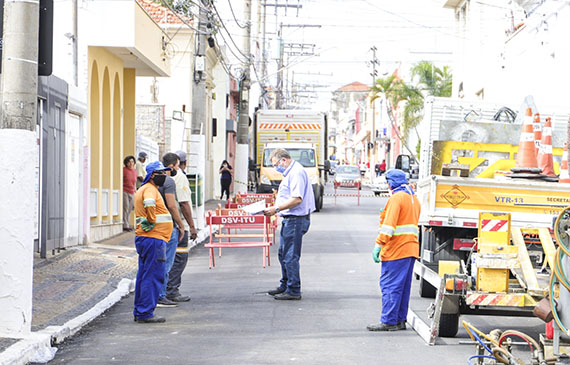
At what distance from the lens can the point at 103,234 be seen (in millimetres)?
20828

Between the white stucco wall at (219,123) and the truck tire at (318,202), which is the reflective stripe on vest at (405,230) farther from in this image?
the white stucco wall at (219,123)

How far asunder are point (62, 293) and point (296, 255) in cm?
314

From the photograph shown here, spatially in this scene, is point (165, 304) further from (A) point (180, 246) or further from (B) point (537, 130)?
(B) point (537, 130)

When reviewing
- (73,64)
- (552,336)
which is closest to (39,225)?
(73,64)

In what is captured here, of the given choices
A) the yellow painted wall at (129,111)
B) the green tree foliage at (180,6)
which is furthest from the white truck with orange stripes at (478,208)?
the green tree foliage at (180,6)

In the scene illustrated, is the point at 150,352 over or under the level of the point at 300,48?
under

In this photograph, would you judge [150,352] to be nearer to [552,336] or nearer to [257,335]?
[257,335]

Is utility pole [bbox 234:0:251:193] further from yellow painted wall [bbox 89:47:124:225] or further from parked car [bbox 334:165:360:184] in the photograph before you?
parked car [bbox 334:165:360:184]

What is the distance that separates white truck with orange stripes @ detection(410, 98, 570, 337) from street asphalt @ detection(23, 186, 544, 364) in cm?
61

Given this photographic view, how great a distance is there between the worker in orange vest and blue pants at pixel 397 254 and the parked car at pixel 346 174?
39.9 meters

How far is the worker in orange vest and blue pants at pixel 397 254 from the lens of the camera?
384 inches

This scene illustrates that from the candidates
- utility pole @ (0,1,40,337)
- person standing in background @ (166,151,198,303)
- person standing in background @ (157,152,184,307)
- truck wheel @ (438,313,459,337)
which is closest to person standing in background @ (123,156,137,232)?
person standing in background @ (166,151,198,303)

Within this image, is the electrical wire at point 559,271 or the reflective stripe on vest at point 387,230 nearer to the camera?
the electrical wire at point 559,271

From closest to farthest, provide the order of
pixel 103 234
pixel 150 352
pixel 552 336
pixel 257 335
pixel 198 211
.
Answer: pixel 552 336 → pixel 150 352 → pixel 257 335 → pixel 103 234 → pixel 198 211
